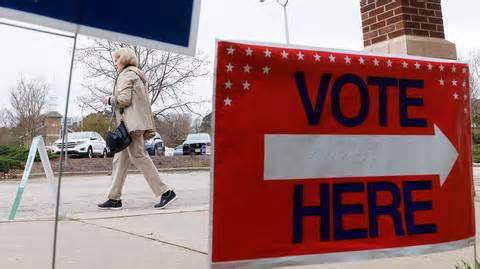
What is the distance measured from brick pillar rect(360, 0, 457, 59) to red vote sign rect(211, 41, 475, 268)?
1.87 meters

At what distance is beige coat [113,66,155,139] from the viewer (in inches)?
242

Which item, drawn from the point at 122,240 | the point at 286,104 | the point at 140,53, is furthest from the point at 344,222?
the point at 140,53

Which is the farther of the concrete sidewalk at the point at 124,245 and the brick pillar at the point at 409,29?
the brick pillar at the point at 409,29

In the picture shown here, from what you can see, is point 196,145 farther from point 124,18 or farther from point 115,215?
point 124,18

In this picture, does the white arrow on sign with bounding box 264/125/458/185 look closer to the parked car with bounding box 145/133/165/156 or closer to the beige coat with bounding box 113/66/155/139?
the beige coat with bounding box 113/66/155/139

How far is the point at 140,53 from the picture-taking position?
36719 millimetres

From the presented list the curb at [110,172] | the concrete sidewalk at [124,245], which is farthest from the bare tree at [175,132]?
the concrete sidewalk at [124,245]

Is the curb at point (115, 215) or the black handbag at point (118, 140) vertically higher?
the black handbag at point (118, 140)

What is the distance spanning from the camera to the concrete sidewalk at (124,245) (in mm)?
3602

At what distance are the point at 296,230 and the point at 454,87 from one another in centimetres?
138

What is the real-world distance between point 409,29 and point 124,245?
128 inches

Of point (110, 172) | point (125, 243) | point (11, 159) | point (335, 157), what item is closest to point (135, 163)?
point (125, 243)

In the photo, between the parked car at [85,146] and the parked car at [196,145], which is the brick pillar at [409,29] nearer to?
the parked car at [85,146]

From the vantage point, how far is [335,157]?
2764mm
